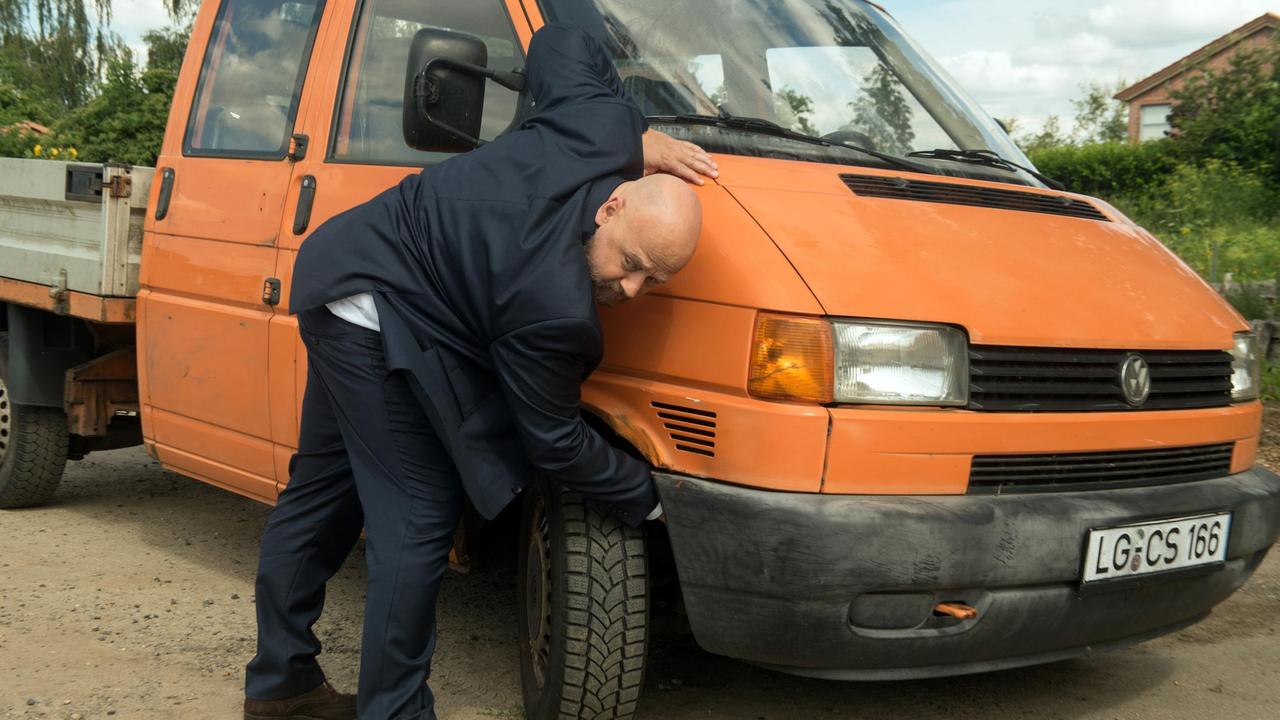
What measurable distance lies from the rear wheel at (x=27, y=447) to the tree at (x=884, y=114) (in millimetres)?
3848

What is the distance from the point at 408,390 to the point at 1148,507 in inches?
69.0

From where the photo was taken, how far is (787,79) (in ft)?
12.0

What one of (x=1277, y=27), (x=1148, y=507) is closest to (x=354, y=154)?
(x=1148, y=507)

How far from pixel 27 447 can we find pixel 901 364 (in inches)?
170

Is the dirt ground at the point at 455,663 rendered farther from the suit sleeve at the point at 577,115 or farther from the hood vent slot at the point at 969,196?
the suit sleeve at the point at 577,115

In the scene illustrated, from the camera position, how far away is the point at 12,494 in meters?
5.60

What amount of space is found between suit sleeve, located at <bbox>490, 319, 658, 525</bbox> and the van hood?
55 centimetres

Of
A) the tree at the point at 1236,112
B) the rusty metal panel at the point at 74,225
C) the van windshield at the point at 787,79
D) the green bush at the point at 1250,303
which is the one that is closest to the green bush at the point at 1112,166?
the tree at the point at 1236,112

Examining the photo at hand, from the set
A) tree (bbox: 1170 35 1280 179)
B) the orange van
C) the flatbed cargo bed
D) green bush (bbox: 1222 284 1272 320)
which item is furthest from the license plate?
tree (bbox: 1170 35 1280 179)

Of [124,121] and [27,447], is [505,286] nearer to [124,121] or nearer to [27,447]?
[27,447]

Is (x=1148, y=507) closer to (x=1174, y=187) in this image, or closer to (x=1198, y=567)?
(x=1198, y=567)

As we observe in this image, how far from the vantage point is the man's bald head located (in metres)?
2.61

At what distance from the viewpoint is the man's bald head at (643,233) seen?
261cm

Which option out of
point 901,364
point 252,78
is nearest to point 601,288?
point 901,364
